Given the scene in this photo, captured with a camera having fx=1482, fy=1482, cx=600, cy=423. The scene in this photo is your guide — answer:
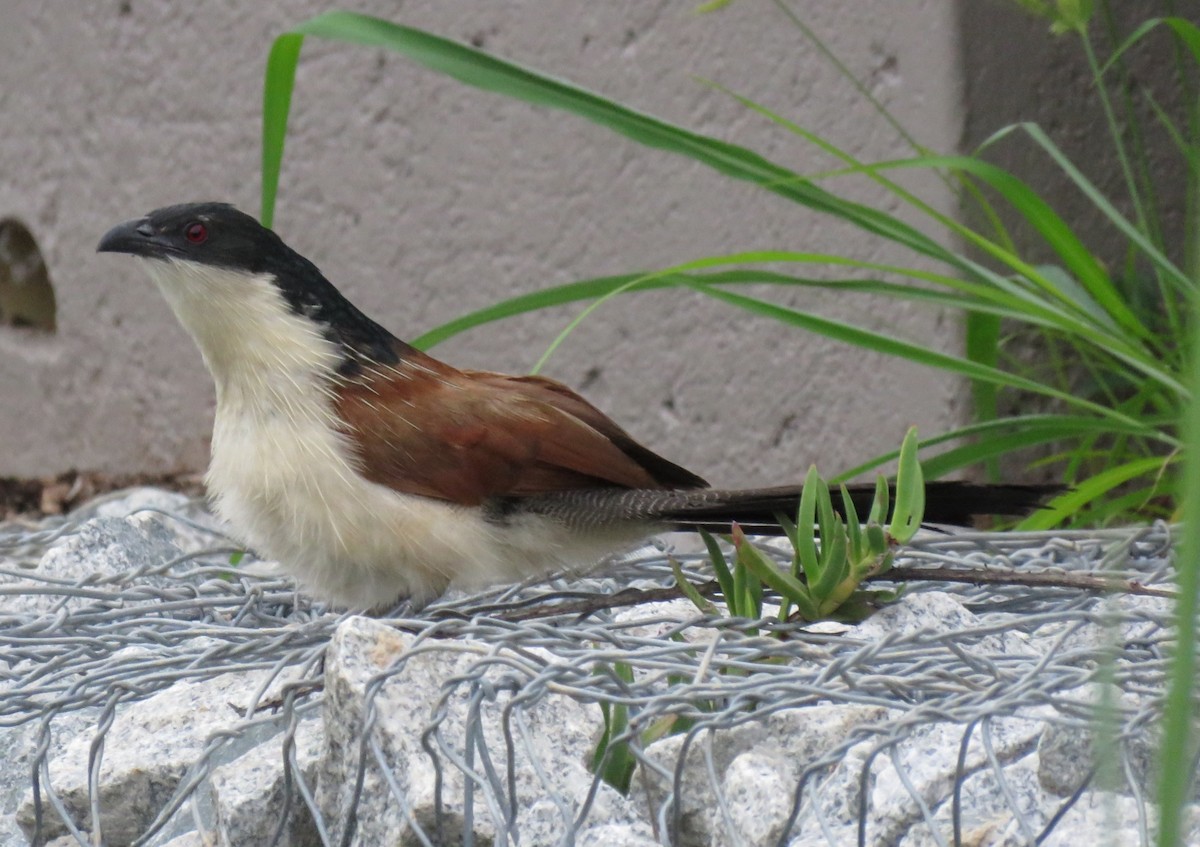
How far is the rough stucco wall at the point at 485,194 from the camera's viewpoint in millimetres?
2812

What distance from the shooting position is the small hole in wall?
4.31 meters

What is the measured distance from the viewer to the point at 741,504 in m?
1.73

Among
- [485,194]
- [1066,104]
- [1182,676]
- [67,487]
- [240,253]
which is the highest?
[1066,104]

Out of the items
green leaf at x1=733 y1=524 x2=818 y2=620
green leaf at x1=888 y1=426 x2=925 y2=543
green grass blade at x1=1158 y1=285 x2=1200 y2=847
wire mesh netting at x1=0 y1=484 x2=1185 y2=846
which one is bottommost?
wire mesh netting at x1=0 y1=484 x2=1185 y2=846

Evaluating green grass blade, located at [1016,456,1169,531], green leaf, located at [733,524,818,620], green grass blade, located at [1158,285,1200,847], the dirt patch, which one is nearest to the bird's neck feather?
green leaf, located at [733,524,818,620]

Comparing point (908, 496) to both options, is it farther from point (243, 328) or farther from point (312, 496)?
point (243, 328)

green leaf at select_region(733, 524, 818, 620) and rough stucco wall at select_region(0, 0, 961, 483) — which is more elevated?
rough stucco wall at select_region(0, 0, 961, 483)

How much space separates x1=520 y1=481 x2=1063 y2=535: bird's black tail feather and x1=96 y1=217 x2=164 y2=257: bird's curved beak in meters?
0.62

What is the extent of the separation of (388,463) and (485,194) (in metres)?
1.57

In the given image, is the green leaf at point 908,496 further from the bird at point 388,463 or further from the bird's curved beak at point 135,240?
the bird's curved beak at point 135,240

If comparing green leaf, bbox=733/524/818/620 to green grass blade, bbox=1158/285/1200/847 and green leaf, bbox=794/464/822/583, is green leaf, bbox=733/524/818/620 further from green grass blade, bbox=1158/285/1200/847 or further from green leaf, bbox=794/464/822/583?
green grass blade, bbox=1158/285/1200/847

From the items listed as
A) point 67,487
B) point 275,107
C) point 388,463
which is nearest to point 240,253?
point 275,107

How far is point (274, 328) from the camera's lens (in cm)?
197

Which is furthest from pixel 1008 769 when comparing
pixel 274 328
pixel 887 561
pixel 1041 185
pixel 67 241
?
pixel 67 241
